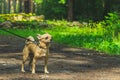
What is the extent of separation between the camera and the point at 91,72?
10320 mm

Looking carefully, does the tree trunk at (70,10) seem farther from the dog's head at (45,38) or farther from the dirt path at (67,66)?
the dog's head at (45,38)

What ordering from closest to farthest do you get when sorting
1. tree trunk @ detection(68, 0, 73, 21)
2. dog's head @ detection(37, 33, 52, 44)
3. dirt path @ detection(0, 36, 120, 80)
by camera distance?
1. dog's head @ detection(37, 33, 52, 44)
2. dirt path @ detection(0, 36, 120, 80)
3. tree trunk @ detection(68, 0, 73, 21)

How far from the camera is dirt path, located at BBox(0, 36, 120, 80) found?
9352mm

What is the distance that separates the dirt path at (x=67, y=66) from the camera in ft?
30.7

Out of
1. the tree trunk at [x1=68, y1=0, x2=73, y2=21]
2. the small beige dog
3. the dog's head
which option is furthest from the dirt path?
the tree trunk at [x1=68, y1=0, x2=73, y2=21]

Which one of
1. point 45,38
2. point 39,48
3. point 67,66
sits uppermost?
point 45,38

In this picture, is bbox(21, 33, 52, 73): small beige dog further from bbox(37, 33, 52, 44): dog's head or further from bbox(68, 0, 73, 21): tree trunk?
bbox(68, 0, 73, 21): tree trunk

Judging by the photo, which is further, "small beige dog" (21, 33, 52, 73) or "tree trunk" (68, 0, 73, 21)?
"tree trunk" (68, 0, 73, 21)

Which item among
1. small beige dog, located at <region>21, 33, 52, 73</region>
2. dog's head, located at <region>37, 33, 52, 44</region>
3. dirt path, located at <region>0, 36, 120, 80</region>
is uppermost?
dog's head, located at <region>37, 33, 52, 44</region>

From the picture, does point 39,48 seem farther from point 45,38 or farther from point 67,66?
point 67,66

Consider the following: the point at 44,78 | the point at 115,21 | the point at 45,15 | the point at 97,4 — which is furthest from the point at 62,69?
the point at 45,15

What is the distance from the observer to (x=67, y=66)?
1126 centimetres

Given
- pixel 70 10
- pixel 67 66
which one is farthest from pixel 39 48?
pixel 70 10

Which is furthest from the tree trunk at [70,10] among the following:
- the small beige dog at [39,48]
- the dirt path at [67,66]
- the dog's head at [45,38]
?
the dog's head at [45,38]
